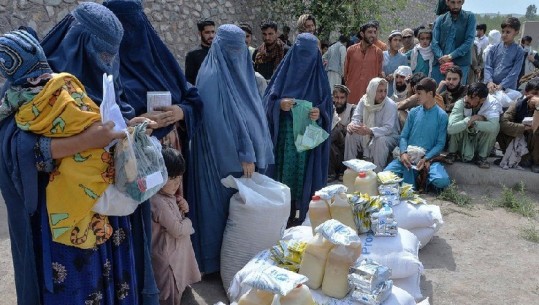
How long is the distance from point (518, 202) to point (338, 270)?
2.98 m

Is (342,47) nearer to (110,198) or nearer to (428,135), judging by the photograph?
(428,135)

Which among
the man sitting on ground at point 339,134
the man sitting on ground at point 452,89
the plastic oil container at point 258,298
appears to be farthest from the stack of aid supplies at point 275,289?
the man sitting on ground at point 452,89

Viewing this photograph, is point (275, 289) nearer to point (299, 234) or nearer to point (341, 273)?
point (341, 273)

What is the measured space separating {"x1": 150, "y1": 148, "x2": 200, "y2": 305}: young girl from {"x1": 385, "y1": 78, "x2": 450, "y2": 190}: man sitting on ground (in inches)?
111

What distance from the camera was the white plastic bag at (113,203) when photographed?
73.9 inches

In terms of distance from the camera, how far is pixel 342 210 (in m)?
2.84

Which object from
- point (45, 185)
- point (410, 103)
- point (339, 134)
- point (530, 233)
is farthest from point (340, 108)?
point (45, 185)

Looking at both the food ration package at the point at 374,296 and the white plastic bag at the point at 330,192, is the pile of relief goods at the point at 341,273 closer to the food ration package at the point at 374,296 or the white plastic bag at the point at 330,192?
the food ration package at the point at 374,296

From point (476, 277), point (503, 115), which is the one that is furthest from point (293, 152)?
point (503, 115)

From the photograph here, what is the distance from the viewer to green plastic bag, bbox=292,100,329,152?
3590 millimetres

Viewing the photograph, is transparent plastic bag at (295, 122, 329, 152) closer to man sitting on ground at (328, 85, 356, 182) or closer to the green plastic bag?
the green plastic bag

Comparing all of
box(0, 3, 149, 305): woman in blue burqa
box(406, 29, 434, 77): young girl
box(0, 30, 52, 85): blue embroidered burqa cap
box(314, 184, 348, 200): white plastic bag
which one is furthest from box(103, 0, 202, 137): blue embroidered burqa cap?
box(406, 29, 434, 77): young girl

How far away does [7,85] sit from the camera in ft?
6.11

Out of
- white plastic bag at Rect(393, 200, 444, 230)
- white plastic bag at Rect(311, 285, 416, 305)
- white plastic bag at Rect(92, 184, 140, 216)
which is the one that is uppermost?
white plastic bag at Rect(92, 184, 140, 216)
